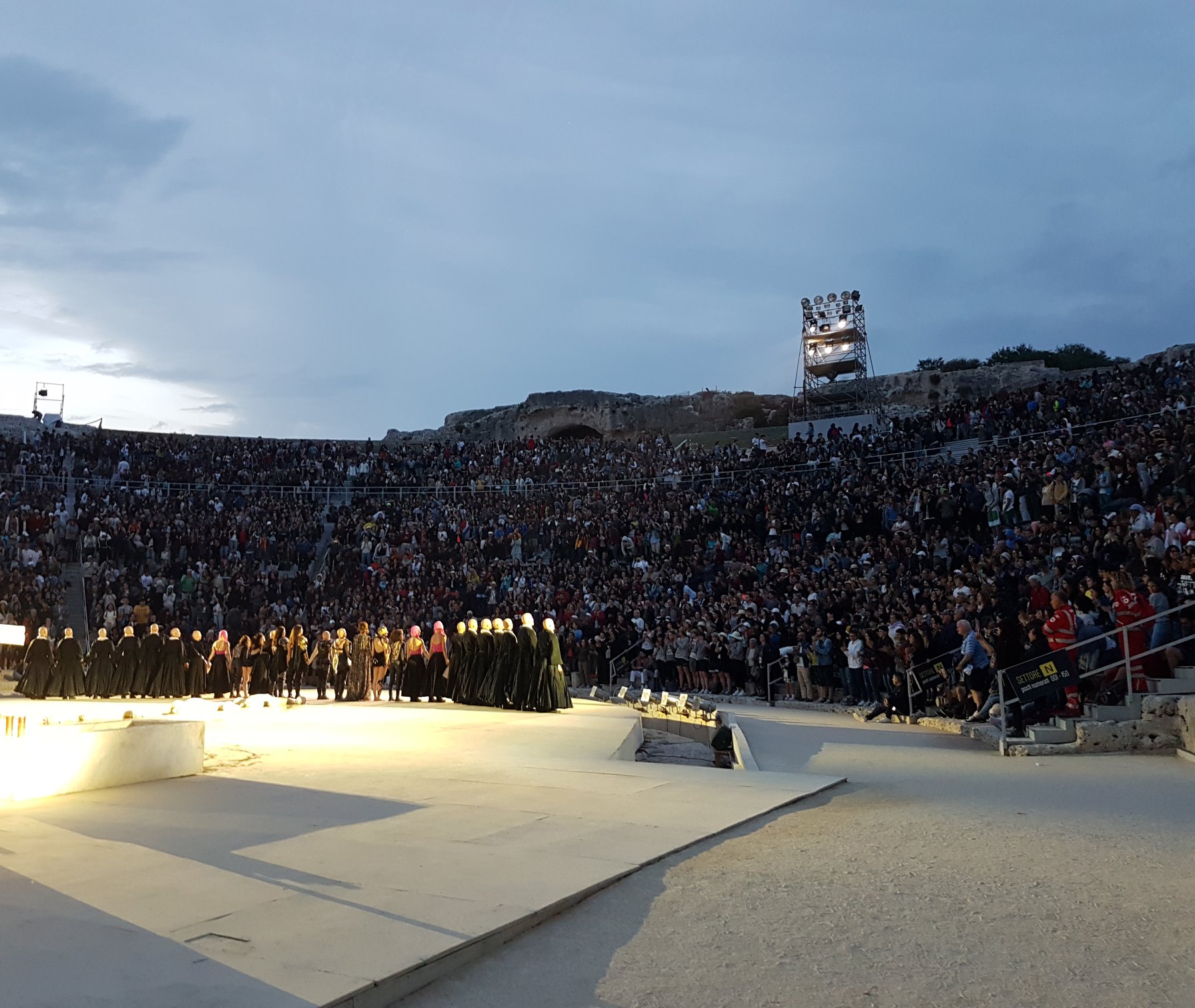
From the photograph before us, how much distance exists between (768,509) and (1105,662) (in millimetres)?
14665

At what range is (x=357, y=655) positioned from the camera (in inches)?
781

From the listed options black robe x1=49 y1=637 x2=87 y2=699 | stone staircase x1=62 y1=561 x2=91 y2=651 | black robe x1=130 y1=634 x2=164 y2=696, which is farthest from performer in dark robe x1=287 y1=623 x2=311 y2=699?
stone staircase x1=62 y1=561 x2=91 y2=651

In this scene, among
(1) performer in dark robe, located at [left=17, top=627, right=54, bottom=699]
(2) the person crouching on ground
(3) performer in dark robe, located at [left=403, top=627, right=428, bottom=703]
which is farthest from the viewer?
(1) performer in dark robe, located at [left=17, top=627, right=54, bottom=699]

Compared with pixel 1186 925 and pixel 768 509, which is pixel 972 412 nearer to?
pixel 768 509

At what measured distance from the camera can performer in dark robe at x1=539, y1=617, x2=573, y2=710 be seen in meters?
16.0

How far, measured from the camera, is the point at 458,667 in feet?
59.9

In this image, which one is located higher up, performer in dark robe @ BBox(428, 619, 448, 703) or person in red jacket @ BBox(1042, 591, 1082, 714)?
person in red jacket @ BBox(1042, 591, 1082, 714)

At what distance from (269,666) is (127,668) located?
2.78m

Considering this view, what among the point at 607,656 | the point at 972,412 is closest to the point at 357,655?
the point at 607,656

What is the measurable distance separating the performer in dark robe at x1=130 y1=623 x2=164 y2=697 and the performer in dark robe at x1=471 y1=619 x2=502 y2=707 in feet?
22.9

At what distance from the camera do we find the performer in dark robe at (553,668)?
16.0 meters

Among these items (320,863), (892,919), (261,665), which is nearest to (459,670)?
(261,665)

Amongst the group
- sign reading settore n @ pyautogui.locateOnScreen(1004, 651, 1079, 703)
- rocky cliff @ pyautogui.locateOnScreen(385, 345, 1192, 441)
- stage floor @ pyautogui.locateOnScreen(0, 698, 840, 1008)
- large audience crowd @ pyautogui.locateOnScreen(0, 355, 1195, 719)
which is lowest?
stage floor @ pyautogui.locateOnScreen(0, 698, 840, 1008)

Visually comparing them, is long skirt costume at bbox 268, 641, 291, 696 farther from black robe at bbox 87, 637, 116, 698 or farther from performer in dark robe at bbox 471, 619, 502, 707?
performer in dark robe at bbox 471, 619, 502, 707
